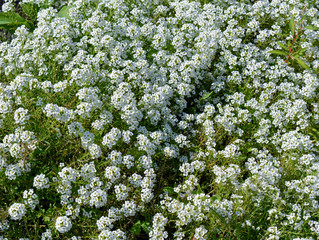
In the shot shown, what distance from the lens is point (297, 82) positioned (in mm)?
8406

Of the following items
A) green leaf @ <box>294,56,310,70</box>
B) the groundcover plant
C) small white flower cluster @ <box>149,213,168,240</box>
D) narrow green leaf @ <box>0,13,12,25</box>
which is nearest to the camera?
small white flower cluster @ <box>149,213,168,240</box>

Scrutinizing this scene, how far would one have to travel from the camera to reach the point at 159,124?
7234 millimetres

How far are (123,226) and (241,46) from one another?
4915 millimetres

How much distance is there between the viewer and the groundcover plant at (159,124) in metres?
5.51

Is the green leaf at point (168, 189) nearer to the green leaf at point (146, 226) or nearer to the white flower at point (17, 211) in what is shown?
A: the green leaf at point (146, 226)

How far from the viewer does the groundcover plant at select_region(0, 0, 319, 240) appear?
18.1 ft

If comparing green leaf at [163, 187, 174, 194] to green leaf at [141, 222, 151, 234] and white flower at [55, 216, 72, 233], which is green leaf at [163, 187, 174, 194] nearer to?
green leaf at [141, 222, 151, 234]

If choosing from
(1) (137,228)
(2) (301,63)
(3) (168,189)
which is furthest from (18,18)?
(2) (301,63)

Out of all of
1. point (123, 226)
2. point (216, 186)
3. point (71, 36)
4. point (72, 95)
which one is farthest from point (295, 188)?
point (71, 36)

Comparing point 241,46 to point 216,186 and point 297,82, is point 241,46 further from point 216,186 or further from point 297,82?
point 216,186

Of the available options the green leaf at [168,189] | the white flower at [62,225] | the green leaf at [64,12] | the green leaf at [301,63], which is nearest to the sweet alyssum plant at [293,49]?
the green leaf at [301,63]

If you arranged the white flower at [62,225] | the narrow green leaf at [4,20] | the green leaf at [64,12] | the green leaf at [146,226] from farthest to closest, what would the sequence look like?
the green leaf at [64,12]
the narrow green leaf at [4,20]
the green leaf at [146,226]
the white flower at [62,225]

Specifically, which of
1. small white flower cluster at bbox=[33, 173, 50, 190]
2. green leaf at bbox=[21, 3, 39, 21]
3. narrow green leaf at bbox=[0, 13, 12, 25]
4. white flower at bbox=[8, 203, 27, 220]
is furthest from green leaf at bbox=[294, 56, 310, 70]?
narrow green leaf at bbox=[0, 13, 12, 25]

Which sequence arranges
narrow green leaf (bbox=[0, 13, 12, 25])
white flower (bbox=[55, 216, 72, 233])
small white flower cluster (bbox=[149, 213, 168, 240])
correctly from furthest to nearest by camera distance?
narrow green leaf (bbox=[0, 13, 12, 25])
small white flower cluster (bbox=[149, 213, 168, 240])
white flower (bbox=[55, 216, 72, 233])
